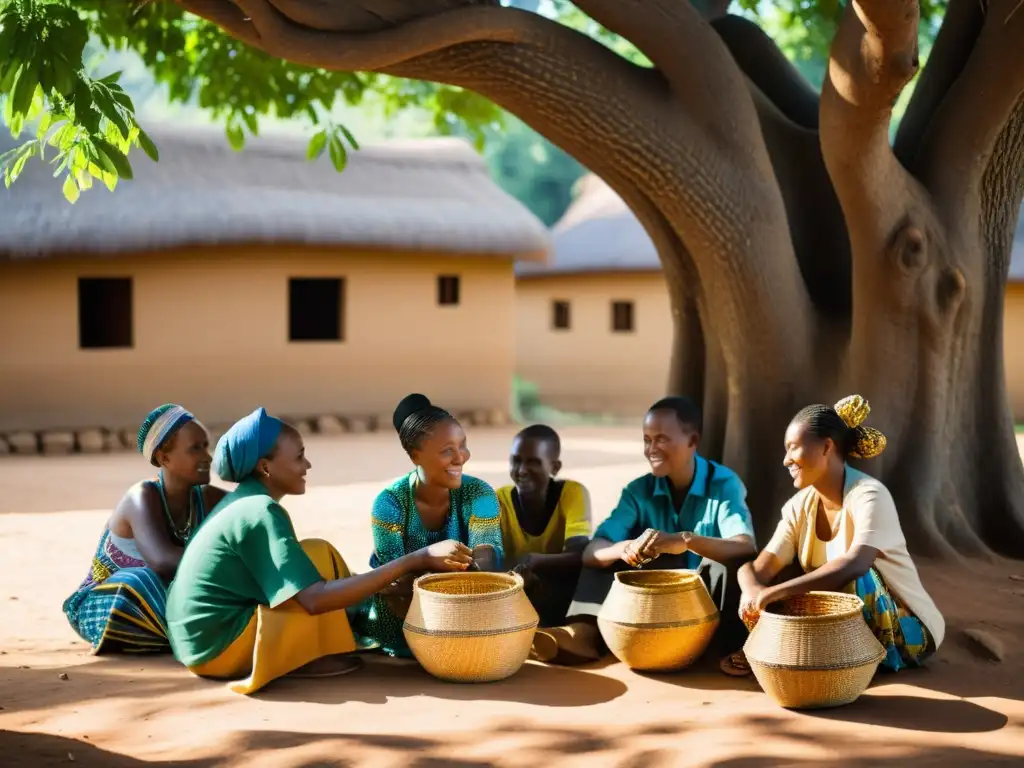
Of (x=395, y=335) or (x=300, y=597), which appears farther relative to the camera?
(x=395, y=335)

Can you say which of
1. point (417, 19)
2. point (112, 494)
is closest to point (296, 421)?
point (112, 494)

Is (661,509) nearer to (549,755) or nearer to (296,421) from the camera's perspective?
(549,755)

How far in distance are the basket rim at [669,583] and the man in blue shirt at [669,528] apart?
0.05 metres

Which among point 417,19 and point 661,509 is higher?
point 417,19

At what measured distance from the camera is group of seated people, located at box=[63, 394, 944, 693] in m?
3.94

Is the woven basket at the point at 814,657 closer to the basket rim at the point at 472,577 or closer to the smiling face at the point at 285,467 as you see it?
the basket rim at the point at 472,577

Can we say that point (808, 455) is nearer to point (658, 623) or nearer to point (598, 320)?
point (658, 623)

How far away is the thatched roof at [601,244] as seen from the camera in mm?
19344

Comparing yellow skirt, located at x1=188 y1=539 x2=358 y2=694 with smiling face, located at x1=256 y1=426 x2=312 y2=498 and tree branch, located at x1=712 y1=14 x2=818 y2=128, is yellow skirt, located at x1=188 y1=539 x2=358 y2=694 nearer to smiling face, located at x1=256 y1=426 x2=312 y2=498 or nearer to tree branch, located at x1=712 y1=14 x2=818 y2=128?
smiling face, located at x1=256 y1=426 x2=312 y2=498

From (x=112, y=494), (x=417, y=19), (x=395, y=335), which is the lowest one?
(x=112, y=494)

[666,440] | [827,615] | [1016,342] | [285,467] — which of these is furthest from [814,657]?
[1016,342]

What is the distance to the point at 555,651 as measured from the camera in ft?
14.1

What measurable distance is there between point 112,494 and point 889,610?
24.0 feet

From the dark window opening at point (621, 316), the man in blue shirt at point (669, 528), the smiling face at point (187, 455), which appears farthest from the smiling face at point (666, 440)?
the dark window opening at point (621, 316)
